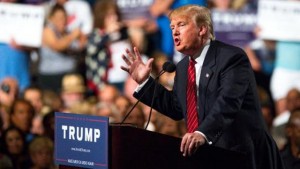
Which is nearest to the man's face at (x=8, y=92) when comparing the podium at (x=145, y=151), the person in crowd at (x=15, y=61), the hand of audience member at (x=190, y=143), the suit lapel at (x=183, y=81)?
the person in crowd at (x=15, y=61)

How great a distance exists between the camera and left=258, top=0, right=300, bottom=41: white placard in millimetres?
9281

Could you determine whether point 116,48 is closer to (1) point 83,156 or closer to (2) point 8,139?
(2) point 8,139

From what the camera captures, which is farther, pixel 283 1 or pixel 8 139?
pixel 283 1

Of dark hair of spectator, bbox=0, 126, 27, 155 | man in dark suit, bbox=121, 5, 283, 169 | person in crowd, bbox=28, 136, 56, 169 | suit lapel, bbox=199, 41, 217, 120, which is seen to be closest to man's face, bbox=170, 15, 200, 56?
man in dark suit, bbox=121, 5, 283, 169

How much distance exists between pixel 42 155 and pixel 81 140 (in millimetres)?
3010

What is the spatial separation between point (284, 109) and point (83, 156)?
482 cm

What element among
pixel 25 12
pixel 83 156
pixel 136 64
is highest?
pixel 136 64

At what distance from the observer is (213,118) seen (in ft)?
14.4

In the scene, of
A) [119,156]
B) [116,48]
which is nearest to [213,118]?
[119,156]

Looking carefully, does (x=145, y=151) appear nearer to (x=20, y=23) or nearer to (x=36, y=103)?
(x=36, y=103)

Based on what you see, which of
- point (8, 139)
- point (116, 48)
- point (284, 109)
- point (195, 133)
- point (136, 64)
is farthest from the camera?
point (116, 48)

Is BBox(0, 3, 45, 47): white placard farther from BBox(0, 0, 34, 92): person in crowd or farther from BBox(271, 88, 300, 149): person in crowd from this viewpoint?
BBox(271, 88, 300, 149): person in crowd

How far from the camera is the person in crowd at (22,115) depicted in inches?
351

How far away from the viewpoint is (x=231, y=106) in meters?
4.43
